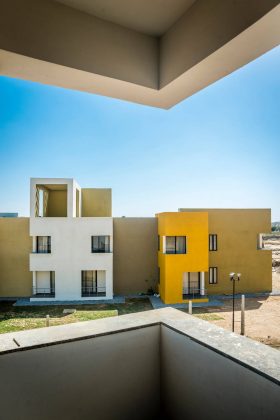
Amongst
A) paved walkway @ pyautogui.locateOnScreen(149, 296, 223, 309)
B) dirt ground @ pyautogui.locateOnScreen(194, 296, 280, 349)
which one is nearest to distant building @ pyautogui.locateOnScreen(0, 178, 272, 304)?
paved walkway @ pyautogui.locateOnScreen(149, 296, 223, 309)

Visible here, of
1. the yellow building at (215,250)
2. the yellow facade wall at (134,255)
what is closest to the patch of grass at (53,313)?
the yellow facade wall at (134,255)

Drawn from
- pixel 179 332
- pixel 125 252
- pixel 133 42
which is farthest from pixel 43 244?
pixel 133 42

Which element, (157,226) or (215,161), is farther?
(157,226)

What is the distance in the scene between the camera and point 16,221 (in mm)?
12992

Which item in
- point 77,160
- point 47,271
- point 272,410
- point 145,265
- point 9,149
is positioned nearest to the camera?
point 272,410

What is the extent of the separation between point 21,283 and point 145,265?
5889mm

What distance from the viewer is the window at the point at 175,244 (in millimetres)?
12359

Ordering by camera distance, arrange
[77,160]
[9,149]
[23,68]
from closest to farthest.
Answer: [23,68], [9,149], [77,160]

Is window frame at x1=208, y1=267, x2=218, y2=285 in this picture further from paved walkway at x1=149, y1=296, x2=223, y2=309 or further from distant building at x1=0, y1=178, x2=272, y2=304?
paved walkway at x1=149, y1=296, x2=223, y2=309

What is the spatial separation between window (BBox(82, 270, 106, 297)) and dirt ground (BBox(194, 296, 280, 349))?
444 centimetres

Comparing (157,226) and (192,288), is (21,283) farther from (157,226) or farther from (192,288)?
(192,288)

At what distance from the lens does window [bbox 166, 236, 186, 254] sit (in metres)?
12.4

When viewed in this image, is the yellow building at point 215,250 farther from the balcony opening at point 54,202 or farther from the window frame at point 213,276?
the balcony opening at point 54,202

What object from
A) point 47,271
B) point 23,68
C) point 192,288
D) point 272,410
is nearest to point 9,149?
point 23,68
